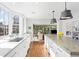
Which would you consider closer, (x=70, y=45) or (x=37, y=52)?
(x=70, y=45)

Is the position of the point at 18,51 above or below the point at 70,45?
below

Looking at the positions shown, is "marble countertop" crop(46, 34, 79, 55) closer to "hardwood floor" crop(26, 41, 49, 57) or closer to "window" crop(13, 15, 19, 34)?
"hardwood floor" crop(26, 41, 49, 57)

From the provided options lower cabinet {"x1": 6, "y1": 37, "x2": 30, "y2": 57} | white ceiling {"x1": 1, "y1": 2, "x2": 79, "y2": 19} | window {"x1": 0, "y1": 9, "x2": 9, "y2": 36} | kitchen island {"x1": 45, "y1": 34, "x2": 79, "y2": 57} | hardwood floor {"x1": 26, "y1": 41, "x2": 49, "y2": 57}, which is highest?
white ceiling {"x1": 1, "y1": 2, "x2": 79, "y2": 19}

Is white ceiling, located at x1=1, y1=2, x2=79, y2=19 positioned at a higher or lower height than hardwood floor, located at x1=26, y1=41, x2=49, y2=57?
higher

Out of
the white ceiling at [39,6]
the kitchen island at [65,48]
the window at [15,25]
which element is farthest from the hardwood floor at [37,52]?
the kitchen island at [65,48]

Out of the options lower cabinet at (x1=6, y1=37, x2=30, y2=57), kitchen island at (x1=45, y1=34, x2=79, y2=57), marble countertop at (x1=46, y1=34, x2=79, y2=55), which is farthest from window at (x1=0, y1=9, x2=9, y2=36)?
marble countertop at (x1=46, y1=34, x2=79, y2=55)

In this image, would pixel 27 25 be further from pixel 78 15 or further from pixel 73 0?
pixel 73 0

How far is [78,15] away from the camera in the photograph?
366 inches

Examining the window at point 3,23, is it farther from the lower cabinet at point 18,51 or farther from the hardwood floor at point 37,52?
the hardwood floor at point 37,52

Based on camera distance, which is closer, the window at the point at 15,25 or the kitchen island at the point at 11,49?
the kitchen island at the point at 11,49

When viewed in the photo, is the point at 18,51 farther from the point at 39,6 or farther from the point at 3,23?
Result: the point at 39,6

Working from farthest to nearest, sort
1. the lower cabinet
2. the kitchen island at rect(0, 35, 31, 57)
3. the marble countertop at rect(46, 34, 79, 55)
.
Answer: the lower cabinet, the kitchen island at rect(0, 35, 31, 57), the marble countertop at rect(46, 34, 79, 55)

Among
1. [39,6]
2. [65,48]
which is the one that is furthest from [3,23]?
[65,48]

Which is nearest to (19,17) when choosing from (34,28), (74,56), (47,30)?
Result: (34,28)
